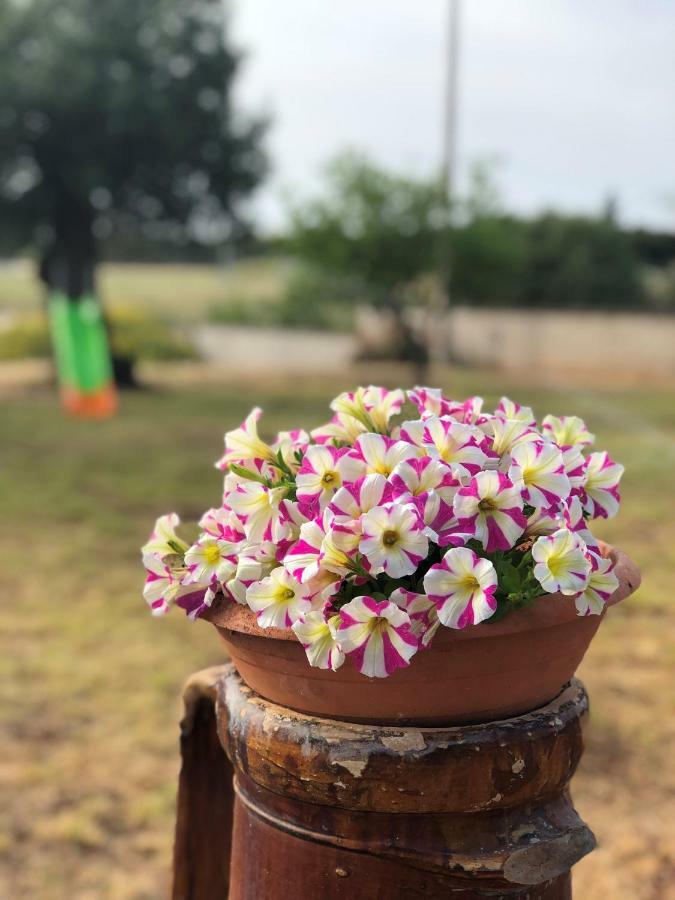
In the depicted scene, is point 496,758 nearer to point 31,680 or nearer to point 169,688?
point 169,688

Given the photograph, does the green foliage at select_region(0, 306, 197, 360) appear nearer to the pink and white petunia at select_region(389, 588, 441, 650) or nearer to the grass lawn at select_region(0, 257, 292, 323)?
the grass lawn at select_region(0, 257, 292, 323)

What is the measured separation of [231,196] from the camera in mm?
13500

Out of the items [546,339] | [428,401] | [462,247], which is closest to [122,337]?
[462,247]

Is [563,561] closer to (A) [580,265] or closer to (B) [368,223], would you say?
(B) [368,223]

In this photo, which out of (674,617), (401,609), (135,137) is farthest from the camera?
(135,137)

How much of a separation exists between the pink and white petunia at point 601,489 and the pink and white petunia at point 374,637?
0.40 meters

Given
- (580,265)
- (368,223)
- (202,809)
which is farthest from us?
(580,265)

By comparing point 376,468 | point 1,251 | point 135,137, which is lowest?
point 1,251

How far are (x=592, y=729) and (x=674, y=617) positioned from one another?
3.88ft

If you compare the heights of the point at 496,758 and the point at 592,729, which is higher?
the point at 496,758

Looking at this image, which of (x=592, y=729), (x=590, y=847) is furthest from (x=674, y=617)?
(x=590, y=847)

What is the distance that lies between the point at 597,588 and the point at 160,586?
1.87 feet

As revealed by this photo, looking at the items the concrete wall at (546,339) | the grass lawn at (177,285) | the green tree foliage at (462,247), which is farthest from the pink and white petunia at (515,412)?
the grass lawn at (177,285)

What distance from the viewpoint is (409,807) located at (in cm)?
117
